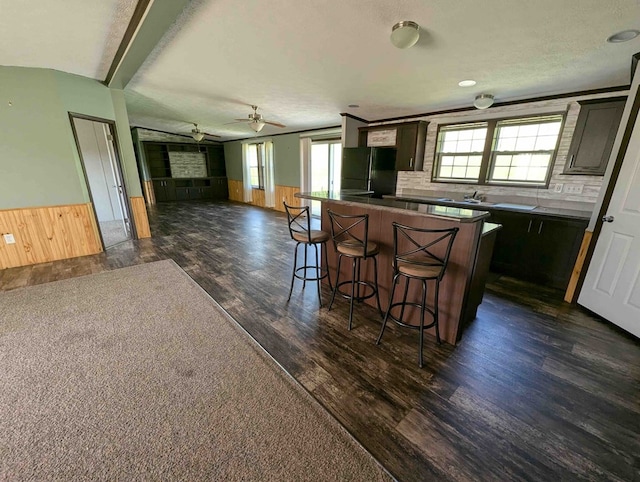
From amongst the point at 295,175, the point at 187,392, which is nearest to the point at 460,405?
the point at 187,392

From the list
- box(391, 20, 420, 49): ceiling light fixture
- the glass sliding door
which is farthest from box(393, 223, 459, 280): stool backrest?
the glass sliding door

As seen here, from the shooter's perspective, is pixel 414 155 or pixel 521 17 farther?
pixel 414 155

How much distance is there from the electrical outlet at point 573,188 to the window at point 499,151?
0.89 feet

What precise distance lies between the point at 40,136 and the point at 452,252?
17.1 feet

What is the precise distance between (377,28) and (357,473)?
2.90 meters

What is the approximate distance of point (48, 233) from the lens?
12.1 feet

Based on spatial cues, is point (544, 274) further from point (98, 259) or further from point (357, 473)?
point (98, 259)

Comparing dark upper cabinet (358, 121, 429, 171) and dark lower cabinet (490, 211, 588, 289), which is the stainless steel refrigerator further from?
dark lower cabinet (490, 211, 588, 289)

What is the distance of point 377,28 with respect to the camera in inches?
78.3

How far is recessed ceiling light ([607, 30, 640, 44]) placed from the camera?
6.07 feet

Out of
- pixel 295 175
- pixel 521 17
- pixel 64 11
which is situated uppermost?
pixel 64 11

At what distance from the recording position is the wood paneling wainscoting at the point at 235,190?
33.0 feet

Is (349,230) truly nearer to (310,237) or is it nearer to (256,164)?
(310,237)

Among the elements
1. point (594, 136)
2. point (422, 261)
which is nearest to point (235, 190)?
point (422, 261)
